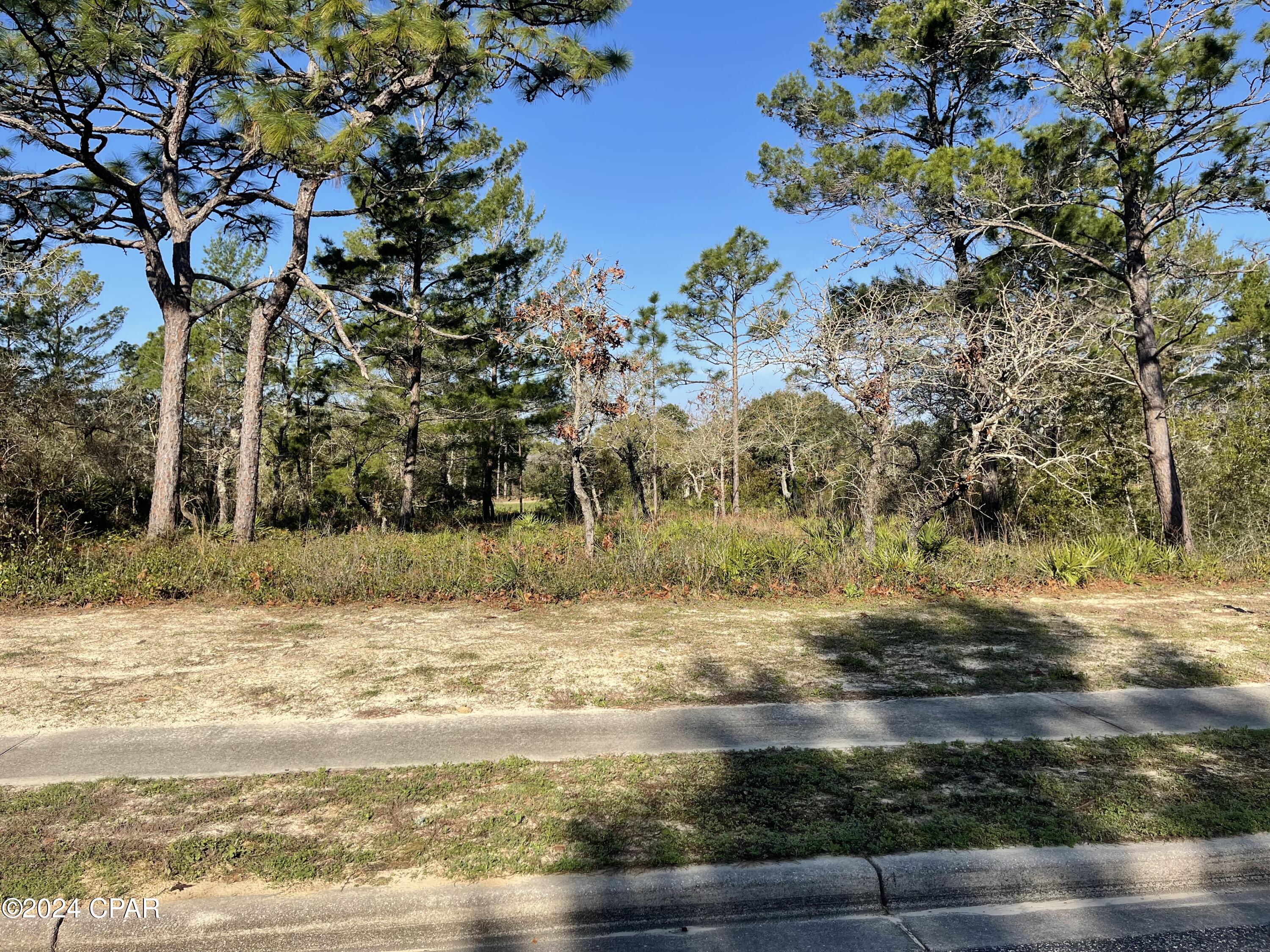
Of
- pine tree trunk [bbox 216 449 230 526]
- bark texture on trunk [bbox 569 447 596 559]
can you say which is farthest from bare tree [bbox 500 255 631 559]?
pine tree trunk [bbox 216 449 230 526]

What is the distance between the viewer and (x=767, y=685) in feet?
19.1

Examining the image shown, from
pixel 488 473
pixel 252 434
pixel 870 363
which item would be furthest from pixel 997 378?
pixel 488 473

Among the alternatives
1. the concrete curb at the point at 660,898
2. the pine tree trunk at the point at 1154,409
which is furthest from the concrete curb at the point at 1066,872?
the pine tree trunk at the point at 1154,409

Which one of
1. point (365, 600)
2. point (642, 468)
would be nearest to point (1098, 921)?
point (365, 600)

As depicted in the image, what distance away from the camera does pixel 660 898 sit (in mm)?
2977

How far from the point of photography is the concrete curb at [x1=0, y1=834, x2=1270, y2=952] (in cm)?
280

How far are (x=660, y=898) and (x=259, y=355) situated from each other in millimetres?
13662

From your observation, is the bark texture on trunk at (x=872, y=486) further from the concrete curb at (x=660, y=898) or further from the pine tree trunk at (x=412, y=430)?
the pine tree trunk at (x=412, y=430)

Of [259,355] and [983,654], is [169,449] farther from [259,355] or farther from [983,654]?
[983,654]

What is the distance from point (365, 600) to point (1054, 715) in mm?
7700

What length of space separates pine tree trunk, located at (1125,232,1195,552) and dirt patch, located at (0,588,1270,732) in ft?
7.67

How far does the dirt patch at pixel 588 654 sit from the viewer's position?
18.0 ft

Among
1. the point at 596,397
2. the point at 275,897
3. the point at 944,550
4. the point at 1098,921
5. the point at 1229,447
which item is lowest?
the point at 1098,921

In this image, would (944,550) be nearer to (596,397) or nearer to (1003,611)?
(1003,611)
